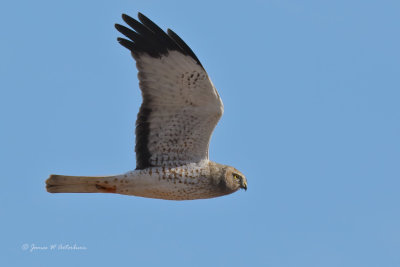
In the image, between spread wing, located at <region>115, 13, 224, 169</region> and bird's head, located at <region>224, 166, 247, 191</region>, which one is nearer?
spread wing, located at <region>115, 13, 224, 169</region>

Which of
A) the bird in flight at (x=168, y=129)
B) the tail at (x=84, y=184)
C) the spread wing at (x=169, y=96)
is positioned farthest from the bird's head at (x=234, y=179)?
the tail at (x=84, y=184)

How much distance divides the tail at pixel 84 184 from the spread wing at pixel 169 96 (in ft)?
1.86

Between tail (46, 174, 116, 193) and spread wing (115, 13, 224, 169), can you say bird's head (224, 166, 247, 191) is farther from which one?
tail (46, 174, 116, 193)

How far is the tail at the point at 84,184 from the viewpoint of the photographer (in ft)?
77.8

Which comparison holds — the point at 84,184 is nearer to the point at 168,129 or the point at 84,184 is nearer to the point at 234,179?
the point at 168,129

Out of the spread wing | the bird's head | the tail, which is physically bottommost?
the tail

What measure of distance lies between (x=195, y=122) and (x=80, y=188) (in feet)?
6.19

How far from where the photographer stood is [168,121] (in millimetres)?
23922

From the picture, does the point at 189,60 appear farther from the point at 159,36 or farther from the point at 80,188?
the point at 80,188

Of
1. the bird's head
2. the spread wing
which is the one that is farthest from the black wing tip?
the bird's head

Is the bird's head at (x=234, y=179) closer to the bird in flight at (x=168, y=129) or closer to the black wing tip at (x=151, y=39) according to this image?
the bird in flight at (x=168, y=129)

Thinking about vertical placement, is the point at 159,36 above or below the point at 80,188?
above

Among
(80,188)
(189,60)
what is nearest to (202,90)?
(189,60)

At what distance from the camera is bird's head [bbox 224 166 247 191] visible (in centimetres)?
2403
